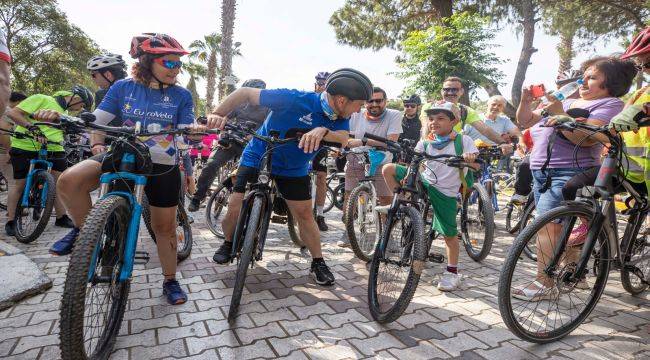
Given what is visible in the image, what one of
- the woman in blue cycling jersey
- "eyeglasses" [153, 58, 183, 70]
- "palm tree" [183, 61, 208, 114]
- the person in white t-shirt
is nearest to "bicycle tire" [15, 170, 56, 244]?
the woman in blue cycling jersey

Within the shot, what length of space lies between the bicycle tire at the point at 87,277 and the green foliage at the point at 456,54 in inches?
492

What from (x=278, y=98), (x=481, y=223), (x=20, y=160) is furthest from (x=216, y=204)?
(x=481, y=223)

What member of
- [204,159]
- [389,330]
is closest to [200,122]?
[389,330]

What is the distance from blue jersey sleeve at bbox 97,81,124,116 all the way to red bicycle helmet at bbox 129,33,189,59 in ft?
0.91

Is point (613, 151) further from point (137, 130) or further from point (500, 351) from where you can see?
point (137, 130)

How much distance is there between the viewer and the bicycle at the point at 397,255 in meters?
2.83

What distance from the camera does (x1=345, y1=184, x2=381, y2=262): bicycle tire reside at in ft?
14.6

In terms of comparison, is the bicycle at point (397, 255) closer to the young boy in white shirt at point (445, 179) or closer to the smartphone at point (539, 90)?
the young boy in white shirt at point (445, 179)

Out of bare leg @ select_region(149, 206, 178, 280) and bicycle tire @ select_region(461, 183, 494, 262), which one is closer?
bare leg @ select_region(149, 206, 178, 280)

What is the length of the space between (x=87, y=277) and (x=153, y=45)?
5.79ft

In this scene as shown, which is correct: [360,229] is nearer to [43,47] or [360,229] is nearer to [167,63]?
[167,63]

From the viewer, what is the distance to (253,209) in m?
3.05

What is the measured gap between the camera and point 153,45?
2.91m

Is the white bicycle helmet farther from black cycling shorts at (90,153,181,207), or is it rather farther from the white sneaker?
the white sneaker
